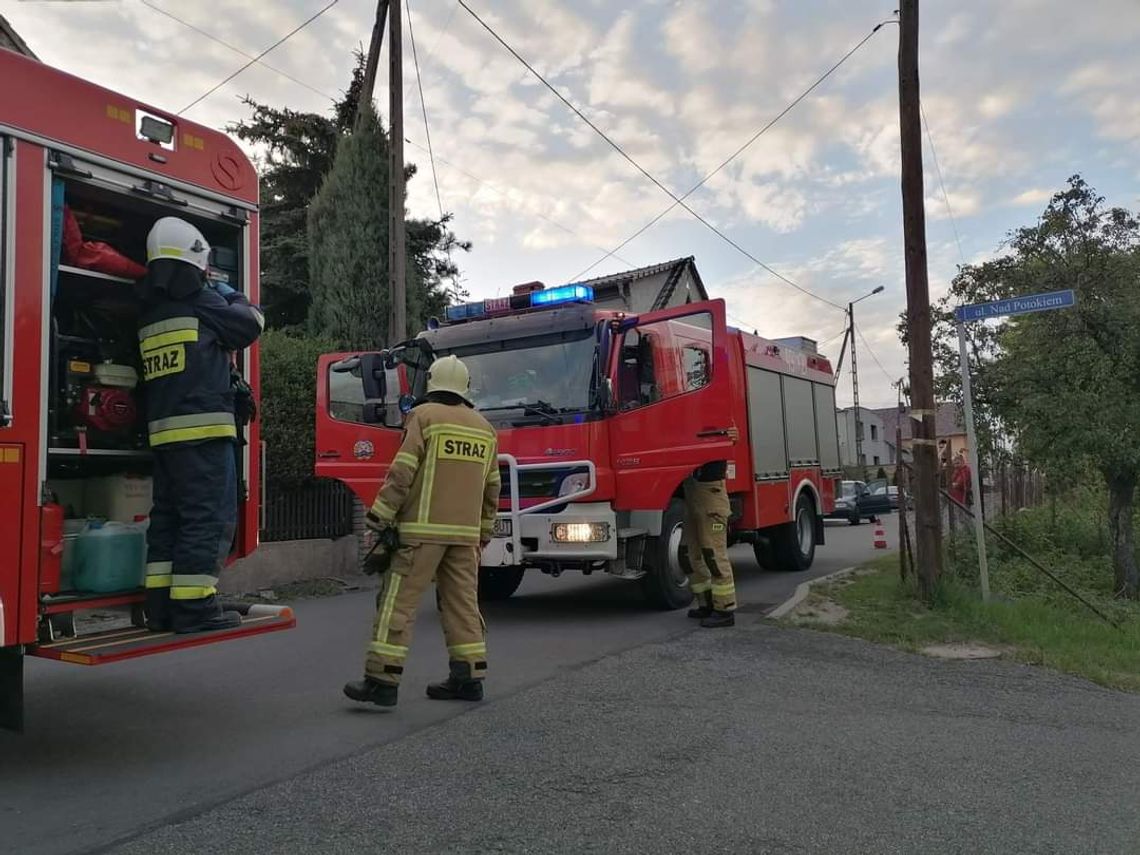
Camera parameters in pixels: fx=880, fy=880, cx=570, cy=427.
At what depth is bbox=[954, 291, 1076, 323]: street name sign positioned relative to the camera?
7344 mm

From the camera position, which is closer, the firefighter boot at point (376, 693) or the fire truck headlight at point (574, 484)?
the firefighter boot at point (376, 693)

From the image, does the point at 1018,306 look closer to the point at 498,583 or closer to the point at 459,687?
the point at 498,583

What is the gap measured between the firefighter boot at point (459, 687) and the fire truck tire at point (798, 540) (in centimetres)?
692

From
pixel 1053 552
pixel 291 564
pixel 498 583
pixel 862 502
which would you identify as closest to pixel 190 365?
pixel 498 583

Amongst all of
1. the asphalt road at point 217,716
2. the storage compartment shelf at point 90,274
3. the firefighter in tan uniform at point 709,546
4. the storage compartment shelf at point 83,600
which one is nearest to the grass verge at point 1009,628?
the firefighter in tan uniform at point 709,546

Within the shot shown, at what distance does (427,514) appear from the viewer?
15.6ft

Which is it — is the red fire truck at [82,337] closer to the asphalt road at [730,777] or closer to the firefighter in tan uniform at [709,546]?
the asphalt road at [730,777]

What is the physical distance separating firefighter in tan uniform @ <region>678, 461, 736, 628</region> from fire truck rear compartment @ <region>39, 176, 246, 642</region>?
374 cm

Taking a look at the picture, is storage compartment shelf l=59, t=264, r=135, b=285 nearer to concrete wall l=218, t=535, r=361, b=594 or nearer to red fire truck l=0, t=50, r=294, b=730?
red fire truck l=0, t=50, r=294, b=730

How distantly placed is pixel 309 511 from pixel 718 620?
237 inches

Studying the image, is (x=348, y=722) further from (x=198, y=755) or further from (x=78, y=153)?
(x=78, y=153)

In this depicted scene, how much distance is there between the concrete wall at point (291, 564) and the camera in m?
9.85

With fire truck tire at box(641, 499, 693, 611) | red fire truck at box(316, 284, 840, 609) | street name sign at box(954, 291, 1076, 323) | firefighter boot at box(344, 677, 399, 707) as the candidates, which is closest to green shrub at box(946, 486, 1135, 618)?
street name sign at box(954, 291, 1076, 323)

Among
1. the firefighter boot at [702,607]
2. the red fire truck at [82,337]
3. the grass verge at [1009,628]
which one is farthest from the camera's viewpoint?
the firefighter boot at [702,607]
